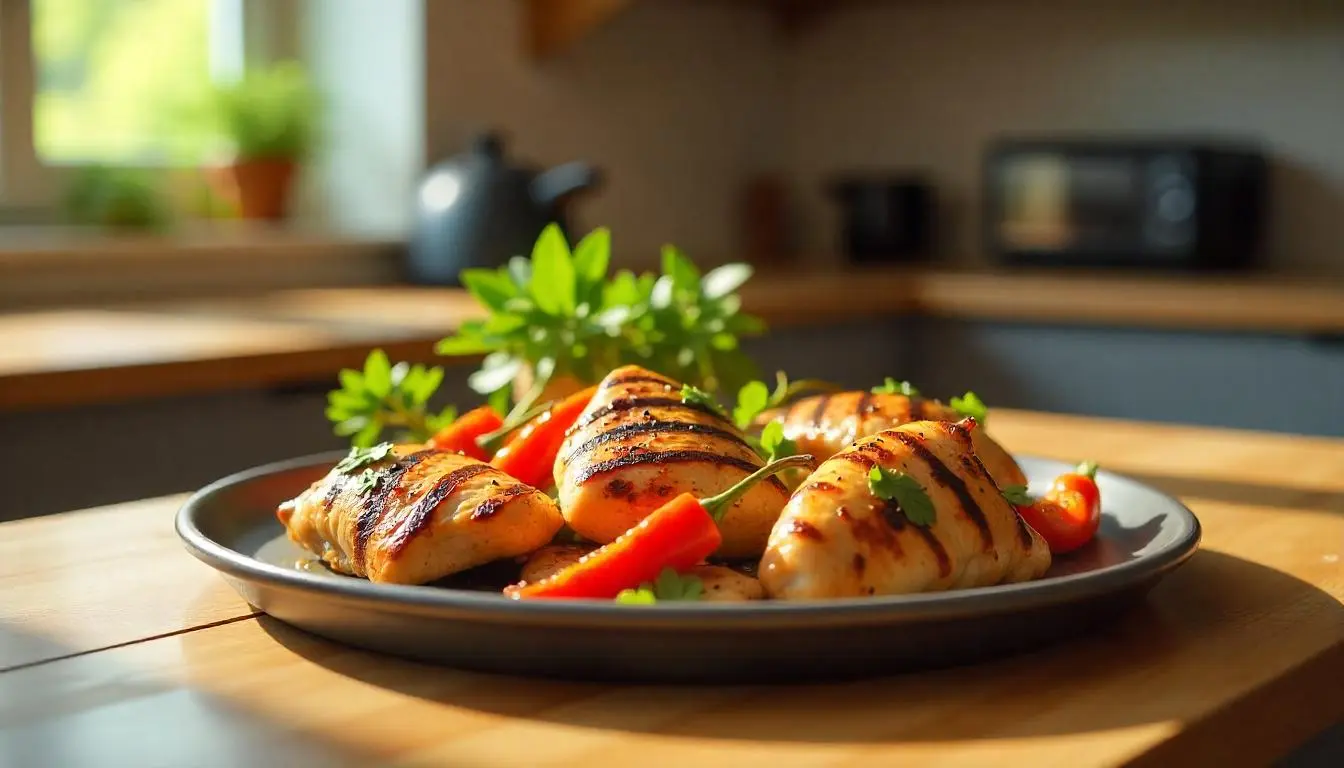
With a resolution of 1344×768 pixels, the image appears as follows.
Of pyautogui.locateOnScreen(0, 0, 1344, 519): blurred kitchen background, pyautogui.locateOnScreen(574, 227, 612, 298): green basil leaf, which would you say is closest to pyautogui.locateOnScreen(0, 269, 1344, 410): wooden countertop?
pyautogui.locateOnScreen(0, 0, 1344, 519): blurred kitchen background

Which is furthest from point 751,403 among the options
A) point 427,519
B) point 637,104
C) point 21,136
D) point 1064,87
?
point 1064,87

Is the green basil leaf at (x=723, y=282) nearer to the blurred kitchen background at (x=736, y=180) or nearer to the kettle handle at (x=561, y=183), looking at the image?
the blurred kitchen background at (x=736, y=180)

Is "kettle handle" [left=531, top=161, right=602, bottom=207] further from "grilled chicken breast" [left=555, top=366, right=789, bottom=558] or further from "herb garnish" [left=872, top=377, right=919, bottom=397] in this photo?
"grilled chicken breast" [left=555, top=366, right=789, bottom=558]

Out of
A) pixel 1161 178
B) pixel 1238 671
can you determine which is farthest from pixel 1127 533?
pixel 1161 178

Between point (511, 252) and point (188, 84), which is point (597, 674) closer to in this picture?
point (511, 252)

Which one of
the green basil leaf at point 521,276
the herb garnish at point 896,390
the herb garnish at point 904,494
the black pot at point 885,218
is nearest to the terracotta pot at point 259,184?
the black pot at point 885,218
